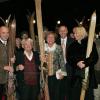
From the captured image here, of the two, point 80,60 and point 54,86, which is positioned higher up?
point 80,60

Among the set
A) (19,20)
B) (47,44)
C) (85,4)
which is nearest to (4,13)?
(19,20)

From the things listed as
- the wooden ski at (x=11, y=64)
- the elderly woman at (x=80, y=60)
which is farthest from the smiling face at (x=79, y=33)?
the wooden ski at (x=11, y=64)

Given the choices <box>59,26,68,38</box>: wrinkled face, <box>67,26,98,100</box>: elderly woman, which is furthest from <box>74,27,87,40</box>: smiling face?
<box>59,26,68,38</box>: wrinkled face

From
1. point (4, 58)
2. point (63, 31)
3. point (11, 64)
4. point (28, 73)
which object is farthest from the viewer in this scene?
point (63, 31)

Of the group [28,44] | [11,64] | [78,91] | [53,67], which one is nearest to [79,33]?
[53,67]

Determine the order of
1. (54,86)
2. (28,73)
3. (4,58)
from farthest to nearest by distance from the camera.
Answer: (54,86), (28,73), (4,58)

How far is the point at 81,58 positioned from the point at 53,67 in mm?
561

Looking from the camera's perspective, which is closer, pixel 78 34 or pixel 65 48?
pixel 78 34

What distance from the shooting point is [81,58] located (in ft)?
26.3

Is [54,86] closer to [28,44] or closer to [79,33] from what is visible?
[28,44]

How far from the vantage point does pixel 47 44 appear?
8312mm

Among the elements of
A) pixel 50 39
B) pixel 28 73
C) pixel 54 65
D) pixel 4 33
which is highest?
pixel 4 33

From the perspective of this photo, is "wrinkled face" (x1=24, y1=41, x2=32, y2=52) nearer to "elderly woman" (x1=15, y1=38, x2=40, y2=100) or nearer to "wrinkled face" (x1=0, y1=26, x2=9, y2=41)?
"elderly woman" (x1=15, y1=38, x2=40, y2=100)

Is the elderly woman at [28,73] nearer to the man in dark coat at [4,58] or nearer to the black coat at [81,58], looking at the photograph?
the man in dark coat at [4,58]
